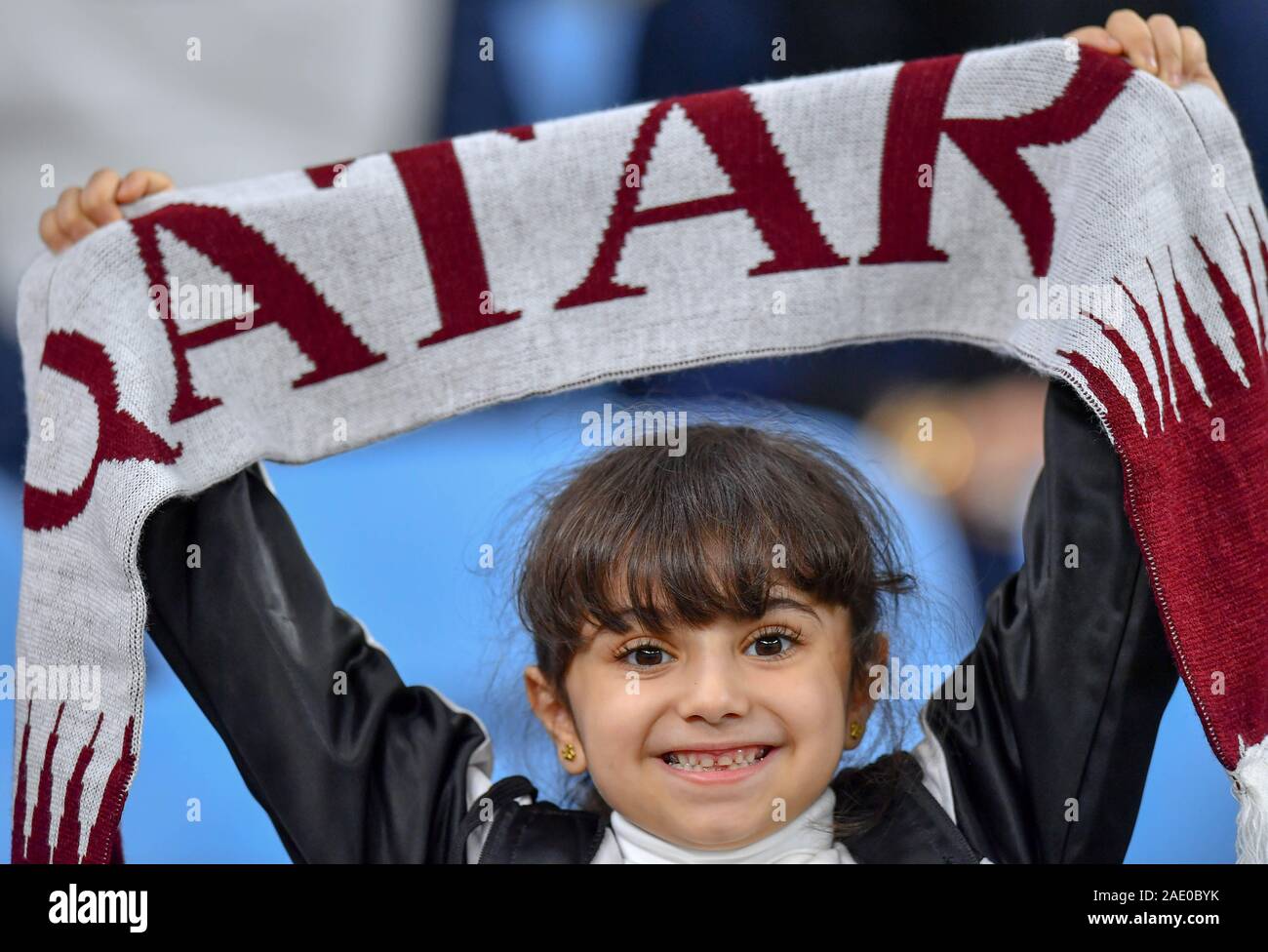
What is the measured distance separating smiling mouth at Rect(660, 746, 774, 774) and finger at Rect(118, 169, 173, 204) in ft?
1.91

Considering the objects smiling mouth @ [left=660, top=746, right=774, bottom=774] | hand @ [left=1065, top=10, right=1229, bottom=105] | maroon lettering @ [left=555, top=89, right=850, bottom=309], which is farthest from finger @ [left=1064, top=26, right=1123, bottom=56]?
smiling mouth @ [left=660, top=746, right=774, bottom=774]

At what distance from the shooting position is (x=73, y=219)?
3.50 feet

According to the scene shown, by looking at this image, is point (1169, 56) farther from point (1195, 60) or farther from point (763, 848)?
point (763, 848)

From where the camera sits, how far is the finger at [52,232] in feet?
3.53

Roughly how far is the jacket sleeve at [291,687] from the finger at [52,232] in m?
0.22

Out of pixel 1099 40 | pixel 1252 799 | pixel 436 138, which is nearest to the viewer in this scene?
pixel 1252 799

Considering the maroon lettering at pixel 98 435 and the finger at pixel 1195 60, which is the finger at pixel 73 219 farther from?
the finger at pixel 1195 60

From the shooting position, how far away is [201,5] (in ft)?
4.56

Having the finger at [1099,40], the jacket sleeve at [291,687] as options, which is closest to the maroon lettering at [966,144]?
the finger at [1099,40]

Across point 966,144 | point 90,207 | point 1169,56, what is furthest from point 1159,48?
point 90,207

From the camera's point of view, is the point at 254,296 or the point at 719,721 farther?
the point at 254,296

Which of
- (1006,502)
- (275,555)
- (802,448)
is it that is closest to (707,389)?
(802,448)

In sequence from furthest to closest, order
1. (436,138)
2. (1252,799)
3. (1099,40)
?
1. (436,138)
2. (1099,40)
3. (1252,799)

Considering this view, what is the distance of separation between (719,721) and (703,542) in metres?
0.13
